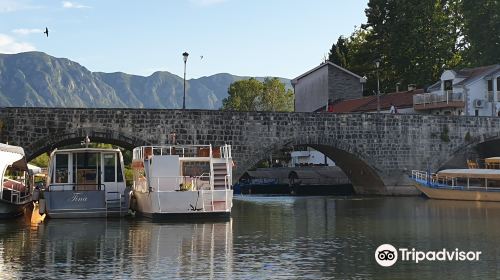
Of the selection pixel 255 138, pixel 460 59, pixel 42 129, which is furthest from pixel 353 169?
pixel 460 59

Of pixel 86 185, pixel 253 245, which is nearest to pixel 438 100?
pixel 86 185

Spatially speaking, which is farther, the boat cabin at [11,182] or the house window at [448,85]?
the house window at [448,85]

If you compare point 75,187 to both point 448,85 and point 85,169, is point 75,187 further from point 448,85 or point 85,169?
point 448,85

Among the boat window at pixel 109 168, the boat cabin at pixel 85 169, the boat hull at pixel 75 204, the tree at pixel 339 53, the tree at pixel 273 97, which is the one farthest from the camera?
the tree at pixel 273 97

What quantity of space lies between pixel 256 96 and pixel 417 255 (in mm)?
94641

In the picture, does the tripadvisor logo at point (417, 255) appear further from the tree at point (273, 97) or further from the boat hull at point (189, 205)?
the tree at point (273, 97)

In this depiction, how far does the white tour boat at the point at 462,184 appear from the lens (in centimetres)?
4762

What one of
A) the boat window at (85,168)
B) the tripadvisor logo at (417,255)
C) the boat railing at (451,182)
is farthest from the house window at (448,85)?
the tripadvisor logo at (417,255)

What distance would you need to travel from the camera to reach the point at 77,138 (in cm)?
4353

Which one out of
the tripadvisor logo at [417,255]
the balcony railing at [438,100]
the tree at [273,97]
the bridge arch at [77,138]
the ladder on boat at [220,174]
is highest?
the tree at [273,97]

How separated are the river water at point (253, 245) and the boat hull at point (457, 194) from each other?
9.35 m

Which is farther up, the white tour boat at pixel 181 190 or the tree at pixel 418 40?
the tree at pixel 418 40

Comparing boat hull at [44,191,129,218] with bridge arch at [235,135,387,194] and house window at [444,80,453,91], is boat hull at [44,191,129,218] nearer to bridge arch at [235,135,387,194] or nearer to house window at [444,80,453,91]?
bridge arch at [235,135,387,194]

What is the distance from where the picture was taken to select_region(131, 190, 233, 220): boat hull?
3253 centimetres
